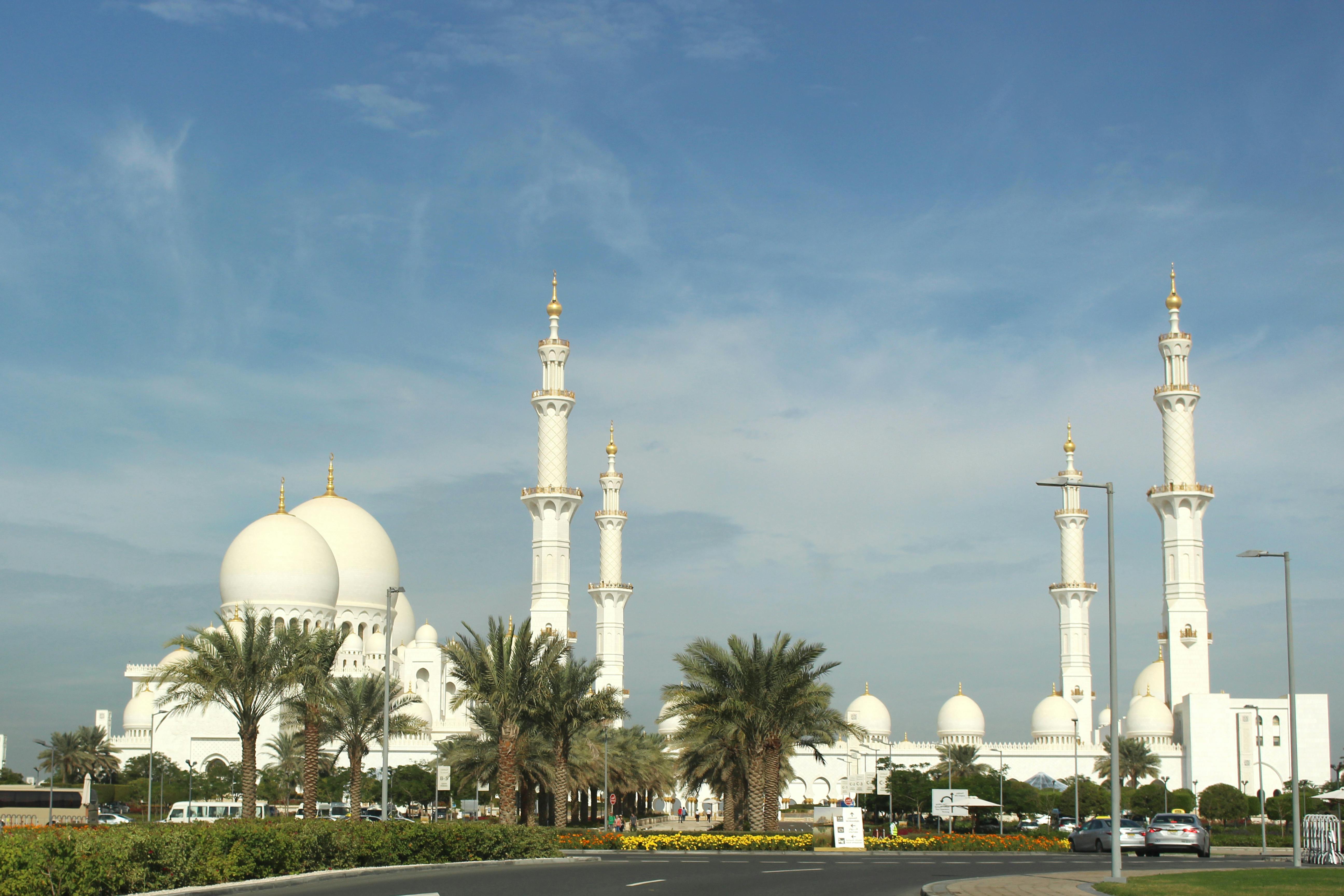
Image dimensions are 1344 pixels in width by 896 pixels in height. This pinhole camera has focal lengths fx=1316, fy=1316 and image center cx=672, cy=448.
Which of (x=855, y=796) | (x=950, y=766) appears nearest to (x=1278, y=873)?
(x=950, y=766)

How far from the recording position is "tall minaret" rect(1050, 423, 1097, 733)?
81.9 metres

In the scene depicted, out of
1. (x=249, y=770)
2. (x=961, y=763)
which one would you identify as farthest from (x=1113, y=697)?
(x=961, y=763)

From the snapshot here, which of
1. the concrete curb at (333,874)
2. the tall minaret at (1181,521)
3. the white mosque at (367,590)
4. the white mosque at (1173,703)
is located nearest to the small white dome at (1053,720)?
the white mosque at (1173,703)

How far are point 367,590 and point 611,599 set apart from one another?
15.0m

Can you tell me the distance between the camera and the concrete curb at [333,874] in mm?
17000

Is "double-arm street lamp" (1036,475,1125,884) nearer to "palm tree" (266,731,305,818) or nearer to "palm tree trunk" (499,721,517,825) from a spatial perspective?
"palm tree trunk" (499,721,517,825)

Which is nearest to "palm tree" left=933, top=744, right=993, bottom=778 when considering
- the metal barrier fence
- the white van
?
the white van

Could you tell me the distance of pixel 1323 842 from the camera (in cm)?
3016

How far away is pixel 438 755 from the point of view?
198ft

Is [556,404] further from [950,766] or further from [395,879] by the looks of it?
[395,879]

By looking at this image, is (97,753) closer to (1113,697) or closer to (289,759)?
(289,759)

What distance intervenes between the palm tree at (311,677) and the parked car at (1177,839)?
72.6 ft

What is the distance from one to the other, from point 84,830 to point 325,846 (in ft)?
16.5

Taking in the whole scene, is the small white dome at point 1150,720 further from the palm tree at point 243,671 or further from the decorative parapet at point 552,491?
the palm tree at point 243,671
